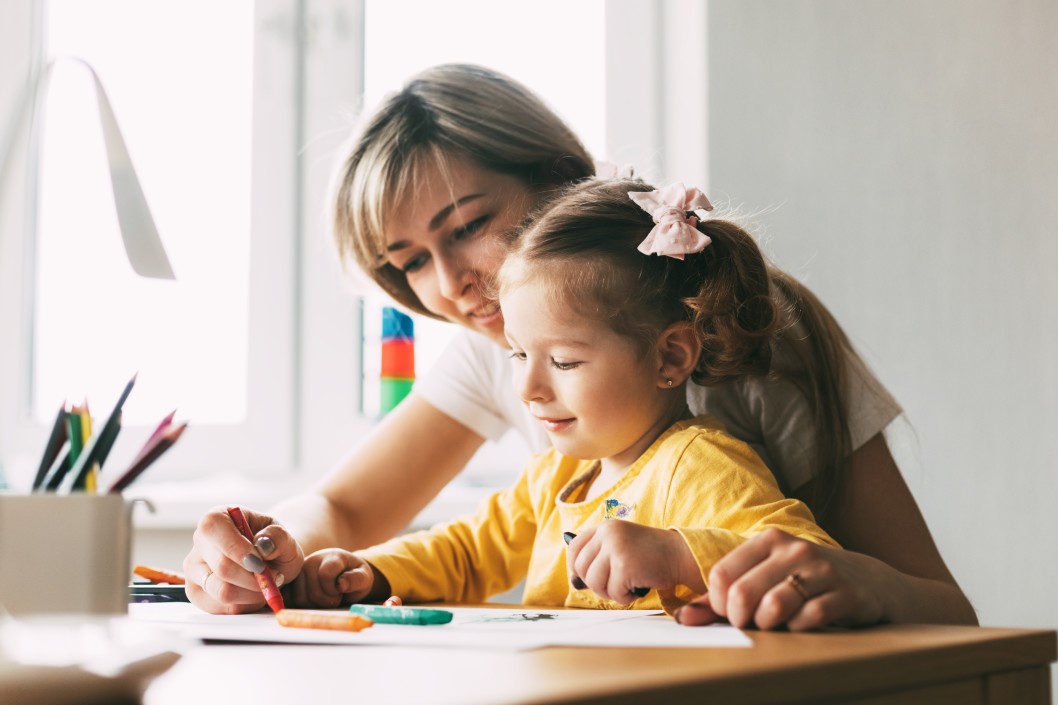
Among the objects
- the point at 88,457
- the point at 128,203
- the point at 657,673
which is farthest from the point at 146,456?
the point at 657,673

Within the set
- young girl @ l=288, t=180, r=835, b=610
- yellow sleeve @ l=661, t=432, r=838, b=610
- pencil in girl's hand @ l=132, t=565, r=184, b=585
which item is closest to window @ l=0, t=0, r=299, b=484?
pencil in girl's hand @ l=132, t=565, r=184, b=585

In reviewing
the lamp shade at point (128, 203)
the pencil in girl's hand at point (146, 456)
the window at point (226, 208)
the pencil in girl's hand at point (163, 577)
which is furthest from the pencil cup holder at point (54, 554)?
the window at point (226, 208)

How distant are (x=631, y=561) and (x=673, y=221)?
1.29 feet

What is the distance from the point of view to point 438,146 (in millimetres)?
1241

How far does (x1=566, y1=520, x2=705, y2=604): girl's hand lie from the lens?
668mm

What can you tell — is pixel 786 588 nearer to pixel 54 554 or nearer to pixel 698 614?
pixel 698 614

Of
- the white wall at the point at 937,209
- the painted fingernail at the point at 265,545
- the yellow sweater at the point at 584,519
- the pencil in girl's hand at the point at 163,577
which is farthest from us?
the white wall at the point at 937,209

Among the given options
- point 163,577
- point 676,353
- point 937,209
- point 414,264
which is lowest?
point 163,577

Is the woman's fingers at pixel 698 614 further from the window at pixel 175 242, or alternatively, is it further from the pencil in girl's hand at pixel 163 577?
the window at pixel 175 242

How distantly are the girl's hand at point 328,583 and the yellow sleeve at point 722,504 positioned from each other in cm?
29

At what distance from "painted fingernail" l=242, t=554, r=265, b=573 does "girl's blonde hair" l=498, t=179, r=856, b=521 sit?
35 centimetres

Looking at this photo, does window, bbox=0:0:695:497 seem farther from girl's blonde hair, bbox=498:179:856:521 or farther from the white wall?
girl's blonde hair, bbox=498:179:856:521

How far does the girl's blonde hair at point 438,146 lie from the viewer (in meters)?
1.24

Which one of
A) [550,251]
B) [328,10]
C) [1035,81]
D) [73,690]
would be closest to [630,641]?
[73,690]
